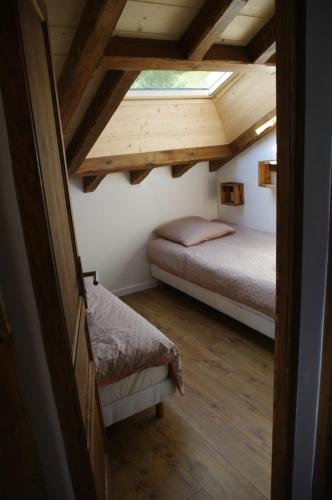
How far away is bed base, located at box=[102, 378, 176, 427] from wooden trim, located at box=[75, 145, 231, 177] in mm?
1904

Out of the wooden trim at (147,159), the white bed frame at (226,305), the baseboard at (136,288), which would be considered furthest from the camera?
the baseboard at (136,288)

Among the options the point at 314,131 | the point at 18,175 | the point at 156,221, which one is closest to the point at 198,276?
the point at 156,221

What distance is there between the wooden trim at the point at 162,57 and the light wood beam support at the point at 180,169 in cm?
157

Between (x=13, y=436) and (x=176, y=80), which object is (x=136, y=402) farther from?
(x=176, y=80)

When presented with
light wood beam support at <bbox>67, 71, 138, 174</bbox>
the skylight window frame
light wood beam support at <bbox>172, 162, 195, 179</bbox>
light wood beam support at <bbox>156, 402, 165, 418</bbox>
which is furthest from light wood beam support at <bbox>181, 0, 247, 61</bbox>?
light wood beam support at <bbox>156, 402, 165, 418</bbox>

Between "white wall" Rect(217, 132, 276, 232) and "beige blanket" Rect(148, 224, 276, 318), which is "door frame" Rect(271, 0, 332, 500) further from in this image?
"white wall" Rect(217, 132, 276, 232)

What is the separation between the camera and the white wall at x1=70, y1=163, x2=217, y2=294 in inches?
147

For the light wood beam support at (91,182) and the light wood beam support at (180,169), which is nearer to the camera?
the light wood beam support at (91,182)

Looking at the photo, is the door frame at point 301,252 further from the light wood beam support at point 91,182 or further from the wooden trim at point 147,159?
the light wood beam support at point 91,182

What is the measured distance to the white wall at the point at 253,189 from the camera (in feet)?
12.6

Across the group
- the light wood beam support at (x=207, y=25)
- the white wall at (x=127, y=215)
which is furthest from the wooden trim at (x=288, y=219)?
the white wall at (x=127, y=215)

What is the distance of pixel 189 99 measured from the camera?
3.31 metres

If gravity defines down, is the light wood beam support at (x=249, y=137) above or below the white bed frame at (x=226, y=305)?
above

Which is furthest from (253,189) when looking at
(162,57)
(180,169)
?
(162,57)
